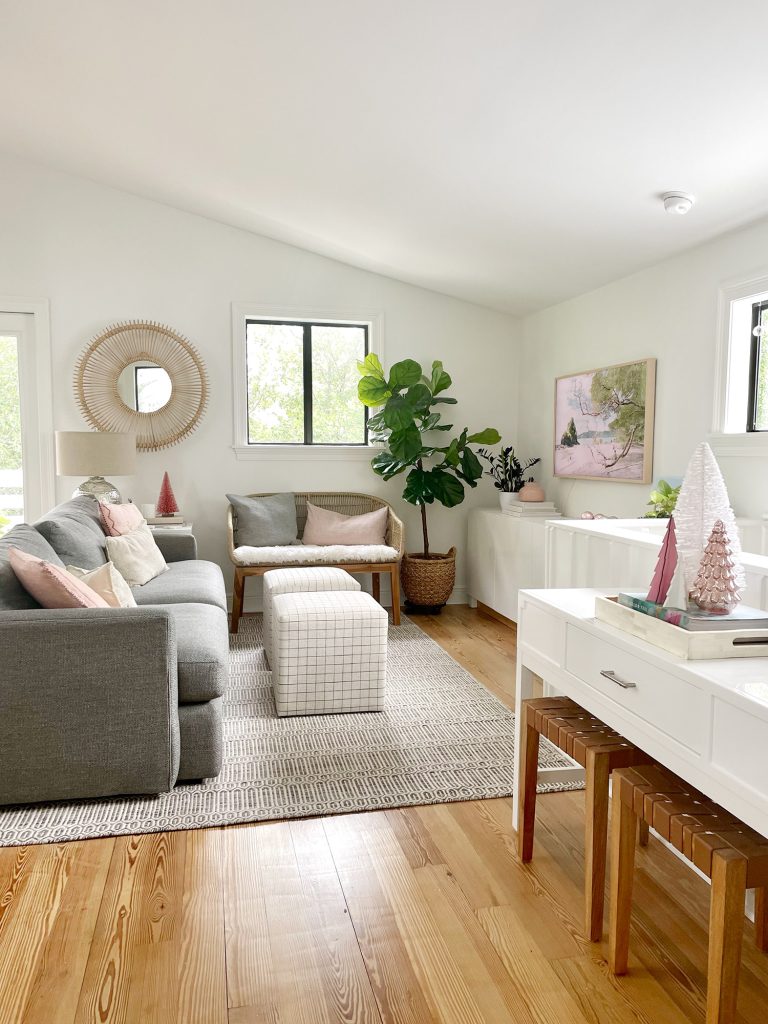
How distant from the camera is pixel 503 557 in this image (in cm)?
496

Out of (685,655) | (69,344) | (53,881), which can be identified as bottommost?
(53,881)

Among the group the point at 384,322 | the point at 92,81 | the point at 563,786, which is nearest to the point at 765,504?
the point at 563,786

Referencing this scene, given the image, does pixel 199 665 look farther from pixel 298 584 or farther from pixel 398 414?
pixel 398 414

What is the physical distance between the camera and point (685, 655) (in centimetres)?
139

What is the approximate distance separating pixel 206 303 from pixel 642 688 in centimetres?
447

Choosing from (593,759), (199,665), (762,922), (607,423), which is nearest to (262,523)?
(607,423)

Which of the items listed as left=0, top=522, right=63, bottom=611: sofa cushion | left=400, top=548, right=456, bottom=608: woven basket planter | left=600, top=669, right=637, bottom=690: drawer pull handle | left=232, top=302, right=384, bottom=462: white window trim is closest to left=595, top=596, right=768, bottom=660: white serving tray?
left=600, top=669, right=637, bottom=690: drawer pull handle

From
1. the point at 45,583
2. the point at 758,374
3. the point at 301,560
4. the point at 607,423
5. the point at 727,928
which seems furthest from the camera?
the point at 301,560

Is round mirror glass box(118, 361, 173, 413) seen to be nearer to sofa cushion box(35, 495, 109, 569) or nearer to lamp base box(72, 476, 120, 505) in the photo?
lamp base box(72, 476, 120, 505)

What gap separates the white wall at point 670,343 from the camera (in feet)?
10.6

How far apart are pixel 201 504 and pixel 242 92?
9.15 feet

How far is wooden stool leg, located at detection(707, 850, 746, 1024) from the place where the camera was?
125 centimetres

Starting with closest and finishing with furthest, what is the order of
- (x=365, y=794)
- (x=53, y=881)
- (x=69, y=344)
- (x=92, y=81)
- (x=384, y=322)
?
1. (x=53, y=881)
2. (x=365, y=794)
3. (x=92, y=81)
4. (x=69, y=344)
5. (x=384, y=322)

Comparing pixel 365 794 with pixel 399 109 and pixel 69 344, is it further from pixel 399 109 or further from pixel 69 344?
pixel 69 344
